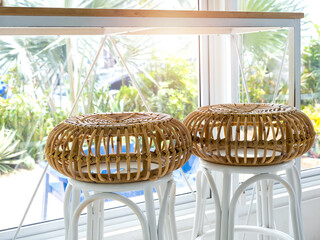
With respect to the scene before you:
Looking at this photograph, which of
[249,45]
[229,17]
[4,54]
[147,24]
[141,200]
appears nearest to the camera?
[147,24]

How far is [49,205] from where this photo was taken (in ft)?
6.46

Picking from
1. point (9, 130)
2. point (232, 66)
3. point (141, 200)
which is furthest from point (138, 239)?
point (232, 66)

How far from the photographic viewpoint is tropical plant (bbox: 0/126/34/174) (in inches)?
71.8

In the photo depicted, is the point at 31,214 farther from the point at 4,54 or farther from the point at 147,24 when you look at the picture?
the point at 147,24

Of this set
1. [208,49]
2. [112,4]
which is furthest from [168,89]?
[112,4]

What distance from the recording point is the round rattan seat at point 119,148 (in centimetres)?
114

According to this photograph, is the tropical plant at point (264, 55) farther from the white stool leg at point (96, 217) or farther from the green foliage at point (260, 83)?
the white stool leg at point (96, 217)

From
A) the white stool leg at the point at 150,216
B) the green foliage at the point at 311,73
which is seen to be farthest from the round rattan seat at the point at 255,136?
the green foliage at the point at 311,73

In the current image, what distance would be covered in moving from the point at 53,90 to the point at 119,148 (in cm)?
86

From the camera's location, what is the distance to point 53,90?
Answer: 1.90 m

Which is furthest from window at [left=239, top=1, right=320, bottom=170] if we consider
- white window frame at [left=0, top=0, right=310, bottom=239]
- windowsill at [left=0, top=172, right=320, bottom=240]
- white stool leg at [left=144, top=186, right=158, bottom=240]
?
white stool leg at [left=144, top=186, right=158, bottom=240]

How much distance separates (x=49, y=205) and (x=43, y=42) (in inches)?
26.5

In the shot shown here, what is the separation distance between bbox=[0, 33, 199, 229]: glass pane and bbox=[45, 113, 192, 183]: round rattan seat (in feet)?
2.15

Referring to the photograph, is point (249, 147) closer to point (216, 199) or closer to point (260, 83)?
point (216, 199)
